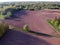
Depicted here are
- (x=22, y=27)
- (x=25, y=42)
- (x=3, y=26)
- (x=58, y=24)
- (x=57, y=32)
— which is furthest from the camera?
(x=58, y=24)

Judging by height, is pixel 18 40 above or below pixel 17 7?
above

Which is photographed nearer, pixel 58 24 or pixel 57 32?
pixel 57 32

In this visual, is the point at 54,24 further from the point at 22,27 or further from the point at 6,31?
the point at 6,31

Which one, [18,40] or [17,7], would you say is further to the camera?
[17,7]

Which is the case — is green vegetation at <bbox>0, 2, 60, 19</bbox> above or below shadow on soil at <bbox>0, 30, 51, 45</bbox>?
below

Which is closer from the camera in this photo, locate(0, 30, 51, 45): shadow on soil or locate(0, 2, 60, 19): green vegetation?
locate(0, 30, 51, 45): shadow on soil

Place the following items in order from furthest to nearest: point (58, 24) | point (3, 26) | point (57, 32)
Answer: point (58, 24) < point (57, 32) < point (3, 26)

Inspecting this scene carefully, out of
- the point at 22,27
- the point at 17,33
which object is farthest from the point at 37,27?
the point at 17,33

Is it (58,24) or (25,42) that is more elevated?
(25,42)

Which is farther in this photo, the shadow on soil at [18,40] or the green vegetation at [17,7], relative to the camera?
the green vegetation at [17,7]

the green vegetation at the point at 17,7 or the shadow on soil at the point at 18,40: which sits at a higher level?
the shadow on soil at the point at 18,40
